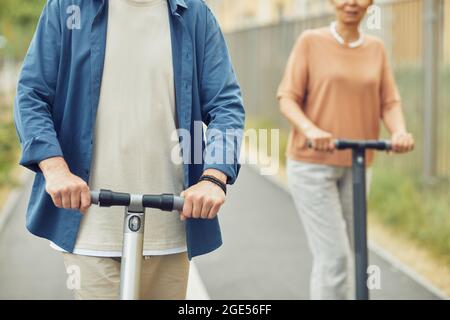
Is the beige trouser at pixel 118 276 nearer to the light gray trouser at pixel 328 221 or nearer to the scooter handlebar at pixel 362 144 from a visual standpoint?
the scooter handlebar at pixel 362 144

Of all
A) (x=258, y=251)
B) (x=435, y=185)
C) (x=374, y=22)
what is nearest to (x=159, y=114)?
(x=374, y=22)

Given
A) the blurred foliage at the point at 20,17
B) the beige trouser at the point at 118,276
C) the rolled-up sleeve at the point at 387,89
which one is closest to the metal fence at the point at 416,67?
the rolled-up sleeve at the point at 387,89

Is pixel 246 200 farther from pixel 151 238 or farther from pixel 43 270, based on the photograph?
pixel 151 238

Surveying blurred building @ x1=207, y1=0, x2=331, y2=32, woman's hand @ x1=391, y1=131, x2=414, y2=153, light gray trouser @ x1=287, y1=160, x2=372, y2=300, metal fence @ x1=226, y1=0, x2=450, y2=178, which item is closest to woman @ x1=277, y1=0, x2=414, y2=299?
light gray trouser @ x1=287, y1=160, x2=372, y2=300

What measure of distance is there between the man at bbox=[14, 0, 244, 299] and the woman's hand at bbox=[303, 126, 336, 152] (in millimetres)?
1406

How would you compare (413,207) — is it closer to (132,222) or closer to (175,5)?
(175,5)

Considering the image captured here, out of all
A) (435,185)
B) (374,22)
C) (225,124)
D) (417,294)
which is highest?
(374,22)

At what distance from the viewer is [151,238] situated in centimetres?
286

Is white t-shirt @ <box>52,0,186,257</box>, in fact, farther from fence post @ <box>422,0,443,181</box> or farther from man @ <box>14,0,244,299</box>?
fence post @ <box>422,0,443,181</box>

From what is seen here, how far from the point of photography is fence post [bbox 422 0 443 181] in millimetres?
8648

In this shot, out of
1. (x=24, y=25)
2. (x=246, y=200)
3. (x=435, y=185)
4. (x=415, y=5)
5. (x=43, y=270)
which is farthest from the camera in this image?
(x=24, y=25)

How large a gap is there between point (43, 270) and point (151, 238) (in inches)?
169

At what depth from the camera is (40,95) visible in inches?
107

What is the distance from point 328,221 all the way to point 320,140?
0.60 m
